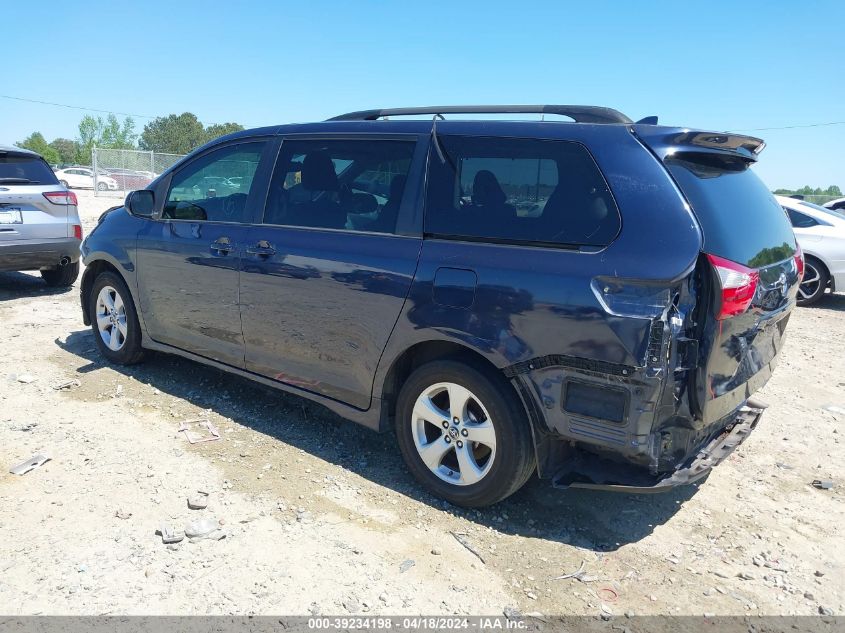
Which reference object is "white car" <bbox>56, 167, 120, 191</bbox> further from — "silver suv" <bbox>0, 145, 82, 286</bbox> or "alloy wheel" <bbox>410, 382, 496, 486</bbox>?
"alloy wheel" <bbox>410, 382, 496, 486</bbox>

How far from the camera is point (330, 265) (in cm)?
373

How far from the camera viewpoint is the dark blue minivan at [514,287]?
279 centimetres

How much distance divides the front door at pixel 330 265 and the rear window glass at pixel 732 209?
1381 millimetres

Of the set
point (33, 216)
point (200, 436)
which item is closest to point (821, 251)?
point (200, 436)

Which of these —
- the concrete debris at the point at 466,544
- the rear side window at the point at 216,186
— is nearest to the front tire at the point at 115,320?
the rear side window at the point at 216,186

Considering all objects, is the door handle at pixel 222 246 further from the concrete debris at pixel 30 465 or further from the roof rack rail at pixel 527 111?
the concrete debris at pixel 30 465

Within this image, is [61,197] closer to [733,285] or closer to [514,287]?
[514,287]

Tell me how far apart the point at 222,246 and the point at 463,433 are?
214 centimetres

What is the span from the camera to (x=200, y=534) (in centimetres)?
314

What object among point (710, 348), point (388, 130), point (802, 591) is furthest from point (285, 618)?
point (388, 130)

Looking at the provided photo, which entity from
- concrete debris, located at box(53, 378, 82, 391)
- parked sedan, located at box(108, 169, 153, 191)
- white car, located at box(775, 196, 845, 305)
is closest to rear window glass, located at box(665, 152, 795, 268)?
concrete debris, located at box(53, 378, 82, 391)

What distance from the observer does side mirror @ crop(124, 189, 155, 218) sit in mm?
4977

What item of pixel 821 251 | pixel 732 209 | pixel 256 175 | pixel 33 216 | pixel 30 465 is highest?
pixel 256 175

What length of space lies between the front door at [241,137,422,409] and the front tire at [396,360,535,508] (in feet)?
1.14
